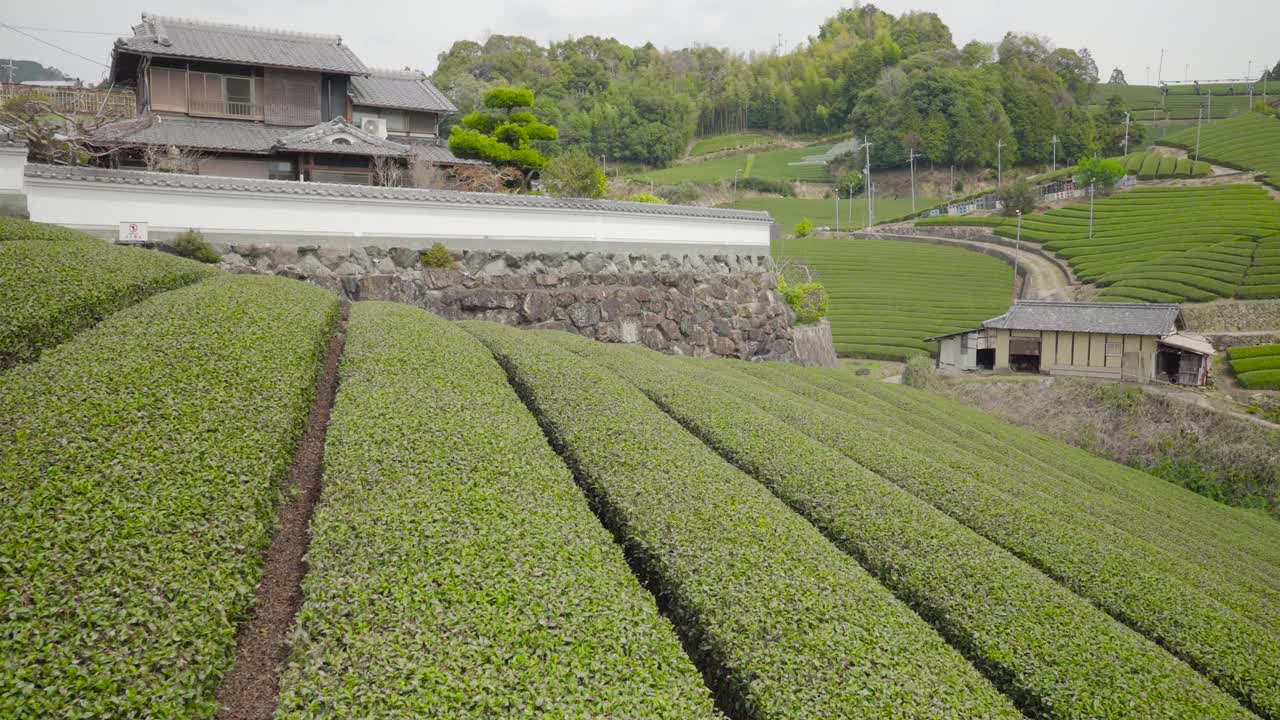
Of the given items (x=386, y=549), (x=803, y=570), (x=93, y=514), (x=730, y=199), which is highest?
(x=730, y=199)

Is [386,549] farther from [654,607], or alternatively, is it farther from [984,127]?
[984,127]

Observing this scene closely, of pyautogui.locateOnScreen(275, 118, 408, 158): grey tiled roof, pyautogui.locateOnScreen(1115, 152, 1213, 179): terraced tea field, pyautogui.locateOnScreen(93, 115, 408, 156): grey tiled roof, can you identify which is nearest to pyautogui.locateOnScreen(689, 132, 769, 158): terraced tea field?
pyautogui.locateOnScreen(1115, 152, 1213, 179): terraced tea field

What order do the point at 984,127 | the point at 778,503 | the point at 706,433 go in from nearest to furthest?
the point at 778,503 < the point at 706,433 < the point at 984,127

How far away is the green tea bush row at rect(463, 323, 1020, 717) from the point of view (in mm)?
4230

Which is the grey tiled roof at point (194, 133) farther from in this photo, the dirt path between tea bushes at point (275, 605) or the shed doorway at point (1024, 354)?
the shed doorway at point (1024, 354)

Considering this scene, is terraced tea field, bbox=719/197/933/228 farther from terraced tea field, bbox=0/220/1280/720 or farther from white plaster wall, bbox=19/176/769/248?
terraced tea field, bbox=0/220/1280/720

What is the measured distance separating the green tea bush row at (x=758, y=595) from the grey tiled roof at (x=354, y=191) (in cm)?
828

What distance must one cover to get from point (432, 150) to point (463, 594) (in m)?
23.7

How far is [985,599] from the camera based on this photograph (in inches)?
224

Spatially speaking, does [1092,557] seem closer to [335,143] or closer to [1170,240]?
[335,143]

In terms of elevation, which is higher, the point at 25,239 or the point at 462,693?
the point at 25,239

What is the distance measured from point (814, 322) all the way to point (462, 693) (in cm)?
1911

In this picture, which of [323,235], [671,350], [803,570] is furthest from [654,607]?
[671,350]

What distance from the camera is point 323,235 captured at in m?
13.4
